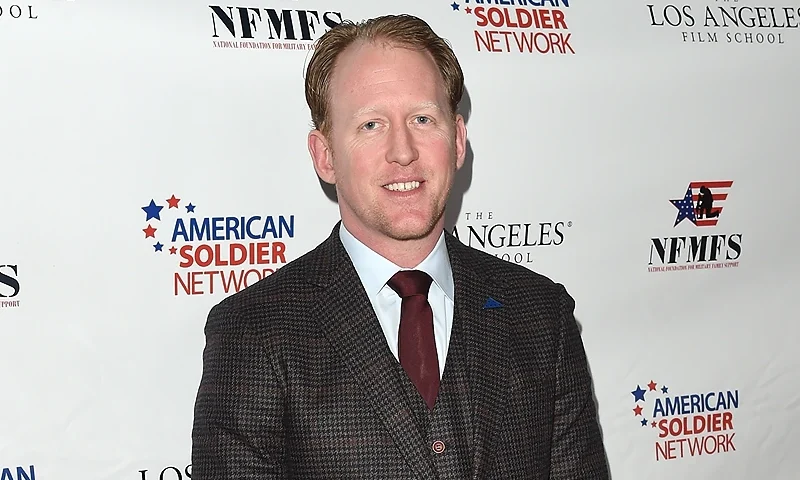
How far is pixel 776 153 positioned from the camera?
8.26 ft

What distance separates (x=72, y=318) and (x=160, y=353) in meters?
0.19

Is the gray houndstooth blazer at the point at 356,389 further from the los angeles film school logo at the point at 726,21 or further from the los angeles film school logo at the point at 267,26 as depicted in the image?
the los angeles film school logo at the point at 726,21

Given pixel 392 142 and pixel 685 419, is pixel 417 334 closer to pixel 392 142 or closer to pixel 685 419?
pixel 392 142

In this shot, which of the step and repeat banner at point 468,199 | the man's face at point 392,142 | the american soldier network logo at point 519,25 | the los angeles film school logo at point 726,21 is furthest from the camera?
the los angeles film school logo at point 726,21

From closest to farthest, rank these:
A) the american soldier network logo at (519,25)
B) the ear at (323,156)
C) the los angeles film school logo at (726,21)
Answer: the ear at (323,156)
the american soldier network logo at (519,25)
the los angeles film school logo at (726,21)

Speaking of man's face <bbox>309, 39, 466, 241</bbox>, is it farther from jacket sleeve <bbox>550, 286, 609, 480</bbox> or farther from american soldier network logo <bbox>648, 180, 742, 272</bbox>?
american soldier network logo <bbox>648, 180, 742, 272</bbox>

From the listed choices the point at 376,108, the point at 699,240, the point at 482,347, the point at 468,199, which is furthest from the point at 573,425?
the point at 699,240

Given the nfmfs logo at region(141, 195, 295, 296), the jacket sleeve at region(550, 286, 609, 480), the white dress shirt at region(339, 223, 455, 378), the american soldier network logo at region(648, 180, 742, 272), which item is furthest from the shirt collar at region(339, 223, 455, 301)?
the american soldier network logo at region(648, 180, 742, 272)

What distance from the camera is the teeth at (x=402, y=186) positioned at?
5.11ft

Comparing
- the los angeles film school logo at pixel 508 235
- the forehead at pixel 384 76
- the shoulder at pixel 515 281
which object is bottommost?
the shoulder at pixel 515 281

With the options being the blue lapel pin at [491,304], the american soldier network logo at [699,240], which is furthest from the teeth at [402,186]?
the american soldier network logo at [699,240]

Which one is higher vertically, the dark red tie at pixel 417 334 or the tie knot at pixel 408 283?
the tie knot at pixel 408 283

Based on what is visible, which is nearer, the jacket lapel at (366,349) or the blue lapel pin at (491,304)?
the jacket lapel at (366,349)

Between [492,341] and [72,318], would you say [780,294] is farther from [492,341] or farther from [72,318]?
[72,318]
